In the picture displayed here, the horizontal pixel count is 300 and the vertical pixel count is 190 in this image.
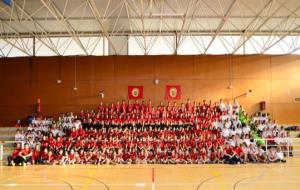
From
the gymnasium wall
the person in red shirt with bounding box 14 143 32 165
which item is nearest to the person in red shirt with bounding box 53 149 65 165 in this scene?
the person in red shirt with bounding box 14 143 32 165

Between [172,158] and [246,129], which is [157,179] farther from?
[246,129]

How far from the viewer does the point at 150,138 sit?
74.1ft

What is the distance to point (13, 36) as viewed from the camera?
95.6ft

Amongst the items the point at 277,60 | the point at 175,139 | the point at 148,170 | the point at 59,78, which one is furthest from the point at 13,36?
the point at 277,60

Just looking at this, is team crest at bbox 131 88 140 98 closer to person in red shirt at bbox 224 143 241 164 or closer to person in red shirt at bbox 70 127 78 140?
person in red shirt at bbox 70 127 78 140

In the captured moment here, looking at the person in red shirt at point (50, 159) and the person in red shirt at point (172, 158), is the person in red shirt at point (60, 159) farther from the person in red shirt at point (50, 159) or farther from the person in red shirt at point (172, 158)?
the person in red shirt at point (172, 158)

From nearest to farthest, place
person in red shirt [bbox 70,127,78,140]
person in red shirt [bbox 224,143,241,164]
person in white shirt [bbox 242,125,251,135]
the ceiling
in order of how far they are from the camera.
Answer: person in red shirt [bbox 224,143,241,164] < the ceiling < person in red shirt [bbox 70,127,78,140] < person in white shirt [bbox 242,125,251,135]

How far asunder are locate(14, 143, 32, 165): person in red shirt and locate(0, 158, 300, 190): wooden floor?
2700mm

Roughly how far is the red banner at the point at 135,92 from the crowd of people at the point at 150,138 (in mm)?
2057

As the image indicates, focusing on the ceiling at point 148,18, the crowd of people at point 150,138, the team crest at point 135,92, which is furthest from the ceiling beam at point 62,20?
the crowd of people at point 150,138

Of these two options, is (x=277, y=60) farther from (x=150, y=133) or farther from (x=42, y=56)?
(x=42, y=56)

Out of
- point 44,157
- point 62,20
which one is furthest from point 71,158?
point 62,20

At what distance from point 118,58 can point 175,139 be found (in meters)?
10.2

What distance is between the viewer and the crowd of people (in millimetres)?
21188
